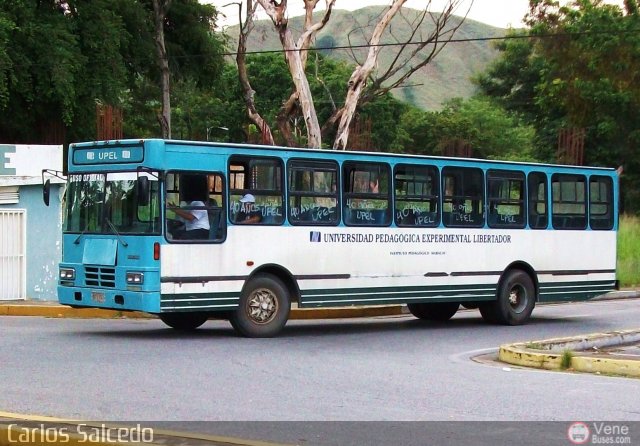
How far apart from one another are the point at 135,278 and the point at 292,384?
15.4 feet

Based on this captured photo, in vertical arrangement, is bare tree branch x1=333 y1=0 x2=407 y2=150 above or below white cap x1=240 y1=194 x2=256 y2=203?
above

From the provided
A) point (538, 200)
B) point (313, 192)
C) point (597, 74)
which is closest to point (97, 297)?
point (313, 192)

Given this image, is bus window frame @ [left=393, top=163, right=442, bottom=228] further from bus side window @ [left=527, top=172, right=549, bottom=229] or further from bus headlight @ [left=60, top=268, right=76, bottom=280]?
bus headlight @ [left=60, top=268, right=76, bottom=280]

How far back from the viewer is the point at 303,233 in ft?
56.7

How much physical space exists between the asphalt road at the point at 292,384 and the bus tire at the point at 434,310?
2.72 metres

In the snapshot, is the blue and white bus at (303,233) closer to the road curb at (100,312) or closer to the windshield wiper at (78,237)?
the windshield wiper at (78,237)

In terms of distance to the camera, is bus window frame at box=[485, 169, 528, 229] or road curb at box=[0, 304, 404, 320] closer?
bus window frame at box=[485, 169, 528, 229]

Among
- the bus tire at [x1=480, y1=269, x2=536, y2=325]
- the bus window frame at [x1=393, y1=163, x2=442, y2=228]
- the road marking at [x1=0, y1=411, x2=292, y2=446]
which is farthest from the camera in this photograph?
the bus tire at [x1=480, y1=269, x2=536, y2=325]

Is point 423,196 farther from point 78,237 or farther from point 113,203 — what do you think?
point 78,237

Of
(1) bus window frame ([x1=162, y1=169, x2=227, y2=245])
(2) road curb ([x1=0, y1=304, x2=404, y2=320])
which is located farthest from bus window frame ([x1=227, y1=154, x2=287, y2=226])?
(2) road curb ([x1=0, y1=304, x2=404, y2=320])

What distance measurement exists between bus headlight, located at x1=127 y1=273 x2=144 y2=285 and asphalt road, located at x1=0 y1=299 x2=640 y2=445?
0.79 metres

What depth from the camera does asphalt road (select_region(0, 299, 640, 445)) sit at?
954 cm

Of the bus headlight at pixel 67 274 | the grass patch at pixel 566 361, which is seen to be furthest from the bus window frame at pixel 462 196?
the grass patch at pixel 566 361

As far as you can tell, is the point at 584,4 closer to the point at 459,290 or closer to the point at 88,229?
the point at 459,290
